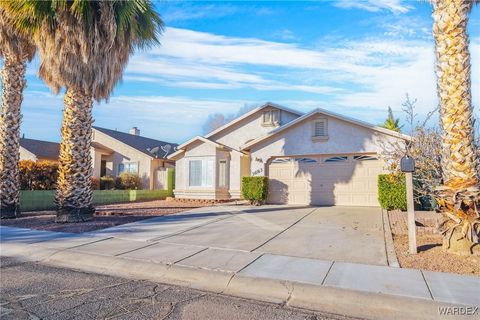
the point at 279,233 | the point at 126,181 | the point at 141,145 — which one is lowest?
the point at 279,233

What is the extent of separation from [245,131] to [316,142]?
5894 mm

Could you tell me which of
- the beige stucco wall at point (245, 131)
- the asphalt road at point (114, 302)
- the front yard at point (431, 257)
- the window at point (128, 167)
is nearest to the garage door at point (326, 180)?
the beige stucco wall at point (245, 131)

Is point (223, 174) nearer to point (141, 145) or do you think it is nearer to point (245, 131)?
point (245, 131)

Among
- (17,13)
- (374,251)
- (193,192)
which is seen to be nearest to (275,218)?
(374,251)

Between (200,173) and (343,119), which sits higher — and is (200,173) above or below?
below

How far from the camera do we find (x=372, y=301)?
465cm

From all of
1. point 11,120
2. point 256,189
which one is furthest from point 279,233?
point 11,120

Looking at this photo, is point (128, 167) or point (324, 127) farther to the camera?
point (128, 167)

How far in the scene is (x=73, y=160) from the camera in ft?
36.8

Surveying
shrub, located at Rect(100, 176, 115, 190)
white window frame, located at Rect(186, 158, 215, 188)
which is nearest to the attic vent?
white window frame, located at Rect(186, 158, 215, 188)

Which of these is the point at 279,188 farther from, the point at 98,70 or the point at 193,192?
the point at 98,70

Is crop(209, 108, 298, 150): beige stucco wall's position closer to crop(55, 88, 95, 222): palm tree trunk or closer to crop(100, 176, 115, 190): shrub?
crop(100, 176, 115, 190): shrub

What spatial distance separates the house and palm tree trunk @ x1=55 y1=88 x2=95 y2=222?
A: 903cm

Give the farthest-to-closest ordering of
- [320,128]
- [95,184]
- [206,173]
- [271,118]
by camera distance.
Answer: [95,184], [271,118], [206,173], [320,128]
